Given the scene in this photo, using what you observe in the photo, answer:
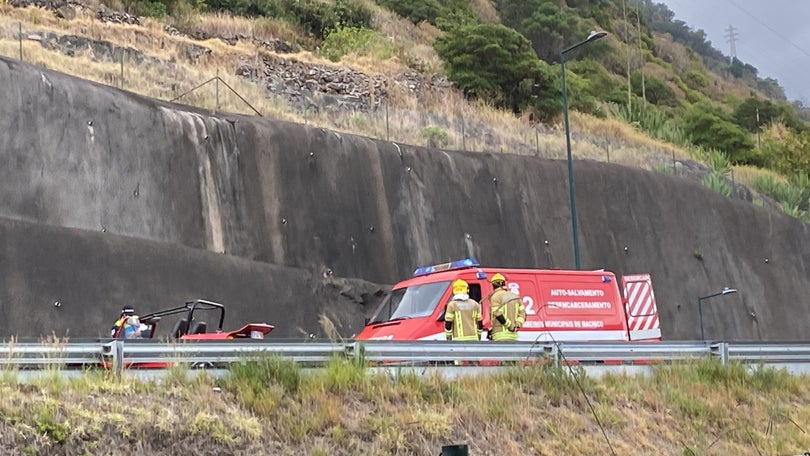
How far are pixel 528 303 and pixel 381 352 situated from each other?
290 inches

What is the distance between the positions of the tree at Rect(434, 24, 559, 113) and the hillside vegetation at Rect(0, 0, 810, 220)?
2.9 inches

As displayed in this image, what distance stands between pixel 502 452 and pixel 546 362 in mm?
2301

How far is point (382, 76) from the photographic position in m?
43.8

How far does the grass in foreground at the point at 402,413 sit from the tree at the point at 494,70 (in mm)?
34940

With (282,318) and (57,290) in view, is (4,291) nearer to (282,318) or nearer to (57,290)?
(57,290)

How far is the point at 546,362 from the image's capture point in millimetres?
12961

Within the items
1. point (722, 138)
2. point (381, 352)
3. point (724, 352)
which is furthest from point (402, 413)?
point (722, 138)

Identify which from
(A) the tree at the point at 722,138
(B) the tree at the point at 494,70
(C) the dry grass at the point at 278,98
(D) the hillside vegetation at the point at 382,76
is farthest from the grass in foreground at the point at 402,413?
(A) the tree at the point at 722,138

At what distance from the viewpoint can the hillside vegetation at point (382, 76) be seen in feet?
113

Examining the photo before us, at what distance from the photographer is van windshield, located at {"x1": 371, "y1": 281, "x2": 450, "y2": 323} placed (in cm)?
1711

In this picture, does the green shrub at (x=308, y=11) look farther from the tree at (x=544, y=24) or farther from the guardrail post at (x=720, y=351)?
the guardrail post at (x=720, y=351)

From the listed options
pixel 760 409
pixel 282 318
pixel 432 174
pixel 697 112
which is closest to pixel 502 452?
pixel 760 409

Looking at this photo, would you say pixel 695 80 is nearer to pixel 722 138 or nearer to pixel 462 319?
pixel 722 138

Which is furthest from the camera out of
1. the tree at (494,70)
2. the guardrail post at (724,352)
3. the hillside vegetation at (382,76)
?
the tree at (494,70)
